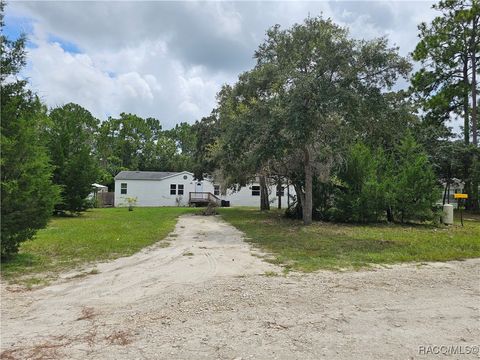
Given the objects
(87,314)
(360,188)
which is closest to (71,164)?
(360,188)

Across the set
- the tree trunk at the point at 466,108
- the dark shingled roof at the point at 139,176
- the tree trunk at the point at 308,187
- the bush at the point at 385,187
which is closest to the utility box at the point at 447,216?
the bush at the point at 385,187

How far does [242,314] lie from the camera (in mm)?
4531

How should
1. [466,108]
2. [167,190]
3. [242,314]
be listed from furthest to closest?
[167,190]
[466,108]
[242,314]

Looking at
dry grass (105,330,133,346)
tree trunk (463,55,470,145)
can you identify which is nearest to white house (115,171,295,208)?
tree trunk (463,55,470,145)

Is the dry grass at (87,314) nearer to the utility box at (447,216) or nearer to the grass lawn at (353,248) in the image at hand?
the grass lawn at (353,248)

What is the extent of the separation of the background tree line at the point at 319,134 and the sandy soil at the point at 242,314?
2.95m

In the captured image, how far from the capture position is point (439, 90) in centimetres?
2902

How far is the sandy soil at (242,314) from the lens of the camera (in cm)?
358

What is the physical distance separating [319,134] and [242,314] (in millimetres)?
11667

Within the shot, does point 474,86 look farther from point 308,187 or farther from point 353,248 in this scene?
point 353,248

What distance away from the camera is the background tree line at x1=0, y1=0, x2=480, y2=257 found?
25.5ft

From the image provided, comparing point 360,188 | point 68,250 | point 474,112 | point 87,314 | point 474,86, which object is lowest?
point 87,314

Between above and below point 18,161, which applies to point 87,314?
below

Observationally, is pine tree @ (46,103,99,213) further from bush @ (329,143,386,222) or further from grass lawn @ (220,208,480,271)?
bush @ (329,143,386,222)
